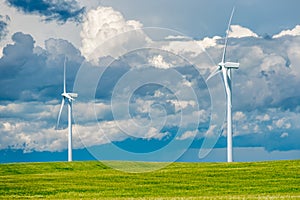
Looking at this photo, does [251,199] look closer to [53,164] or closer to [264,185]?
[264,185]

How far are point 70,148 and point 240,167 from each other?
3643 centimetres

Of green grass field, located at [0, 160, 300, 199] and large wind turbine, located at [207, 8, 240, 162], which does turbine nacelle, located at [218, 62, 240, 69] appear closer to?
large wind turbine, located at [207, 8, 240, 162]

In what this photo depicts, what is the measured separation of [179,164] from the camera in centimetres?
8862

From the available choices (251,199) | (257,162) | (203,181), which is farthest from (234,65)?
(251,199)

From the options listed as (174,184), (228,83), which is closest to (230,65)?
(228,83)

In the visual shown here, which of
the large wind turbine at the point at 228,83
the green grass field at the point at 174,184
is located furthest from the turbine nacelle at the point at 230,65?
the green grass field at the point at 174,184

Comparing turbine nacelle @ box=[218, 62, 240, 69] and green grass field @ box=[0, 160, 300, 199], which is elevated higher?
turbine nacelle @ box=[218, 62, 240, 69]

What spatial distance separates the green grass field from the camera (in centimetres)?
5303

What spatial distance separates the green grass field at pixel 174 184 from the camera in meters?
53.0

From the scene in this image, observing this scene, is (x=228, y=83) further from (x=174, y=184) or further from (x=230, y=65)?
(x=174, y=184)

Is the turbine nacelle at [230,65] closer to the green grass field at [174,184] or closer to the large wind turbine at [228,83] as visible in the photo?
the large wind turbine at [228,83]

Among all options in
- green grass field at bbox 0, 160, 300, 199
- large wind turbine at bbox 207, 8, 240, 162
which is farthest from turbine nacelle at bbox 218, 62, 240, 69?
green grass field at bbox 0, 160, 300, 199

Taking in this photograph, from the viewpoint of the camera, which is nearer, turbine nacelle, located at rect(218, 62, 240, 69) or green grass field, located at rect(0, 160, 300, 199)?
green grass field, located at rect(0, 160, 300, 199)

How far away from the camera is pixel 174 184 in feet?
201
